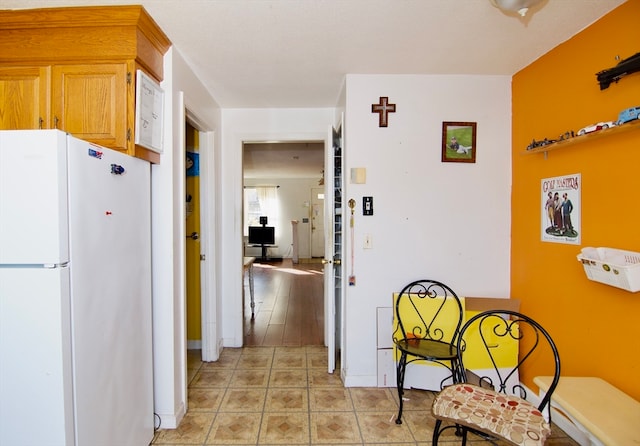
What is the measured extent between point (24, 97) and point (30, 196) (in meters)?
0.87

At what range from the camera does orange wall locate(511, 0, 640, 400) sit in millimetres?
1567

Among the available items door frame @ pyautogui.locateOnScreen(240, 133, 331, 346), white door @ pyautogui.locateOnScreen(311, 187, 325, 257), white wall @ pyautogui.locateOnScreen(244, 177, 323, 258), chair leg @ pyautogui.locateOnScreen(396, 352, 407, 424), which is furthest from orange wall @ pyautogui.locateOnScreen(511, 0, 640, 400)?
white wall @ pyautogui.locateOnScreen(244, 177, 323, 258)

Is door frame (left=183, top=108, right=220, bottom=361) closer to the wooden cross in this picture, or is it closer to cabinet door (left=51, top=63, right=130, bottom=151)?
cabinet door (left=51, top=63, right=130, bottom=151)

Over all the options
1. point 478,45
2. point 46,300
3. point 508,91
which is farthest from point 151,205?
point 508,91

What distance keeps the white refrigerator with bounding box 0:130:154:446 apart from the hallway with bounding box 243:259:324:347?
2.04m

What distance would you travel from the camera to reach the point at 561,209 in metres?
1.96

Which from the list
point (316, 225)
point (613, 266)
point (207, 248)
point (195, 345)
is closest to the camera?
point (613, 266)

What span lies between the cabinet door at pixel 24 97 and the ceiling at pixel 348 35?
314 millimetres

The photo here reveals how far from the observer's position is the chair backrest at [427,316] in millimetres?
2301

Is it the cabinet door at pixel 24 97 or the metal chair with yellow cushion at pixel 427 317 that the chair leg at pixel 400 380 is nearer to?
the metal chair with yellow cushion at pixel 427 317

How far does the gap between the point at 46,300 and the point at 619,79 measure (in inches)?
110

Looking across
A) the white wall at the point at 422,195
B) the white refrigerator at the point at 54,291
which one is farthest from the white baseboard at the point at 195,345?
the white refrigerator at the point at 54,291

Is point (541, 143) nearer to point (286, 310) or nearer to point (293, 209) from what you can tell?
point (286, 310)

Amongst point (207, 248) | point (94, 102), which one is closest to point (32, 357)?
point (94, 102)
